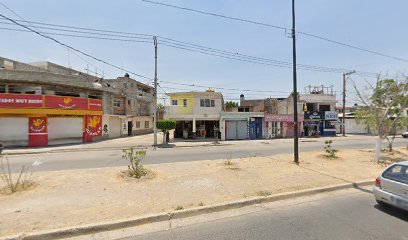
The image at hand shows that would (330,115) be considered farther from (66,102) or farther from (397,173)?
(66,102)

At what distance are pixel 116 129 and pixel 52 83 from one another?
10292 mm

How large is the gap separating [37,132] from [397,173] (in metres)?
26.0

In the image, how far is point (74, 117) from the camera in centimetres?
2284

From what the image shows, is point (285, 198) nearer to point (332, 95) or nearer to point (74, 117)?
point (74, 117)

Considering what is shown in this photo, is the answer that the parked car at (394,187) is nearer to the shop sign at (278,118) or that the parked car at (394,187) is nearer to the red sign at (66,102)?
the shop sign at (278,118)

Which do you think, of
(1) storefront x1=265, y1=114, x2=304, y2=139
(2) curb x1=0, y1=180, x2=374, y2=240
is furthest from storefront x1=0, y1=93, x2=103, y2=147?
(1) storefront x1=265, y1=114, x2=304, y2=139

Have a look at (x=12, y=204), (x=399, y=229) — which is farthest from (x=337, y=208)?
(x=12, y=204)

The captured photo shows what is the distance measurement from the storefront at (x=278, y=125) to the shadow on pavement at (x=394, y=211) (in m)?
23.9

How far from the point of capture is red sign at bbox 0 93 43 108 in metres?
19.1

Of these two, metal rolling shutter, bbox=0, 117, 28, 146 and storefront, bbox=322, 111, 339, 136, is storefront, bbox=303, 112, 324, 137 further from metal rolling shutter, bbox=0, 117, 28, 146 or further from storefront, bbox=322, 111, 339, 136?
metal rolling shutter, bbox=0, 117, 28, 146

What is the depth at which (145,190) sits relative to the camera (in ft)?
22.0

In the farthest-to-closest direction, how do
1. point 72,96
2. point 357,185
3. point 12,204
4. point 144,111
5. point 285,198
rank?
1. point 144,111
2. point 72,96
3. point 357,185
4. point 285,198
5. point 12,204

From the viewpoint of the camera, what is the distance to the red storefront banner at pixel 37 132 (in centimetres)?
2022

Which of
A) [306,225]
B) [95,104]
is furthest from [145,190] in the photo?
[95,104]
